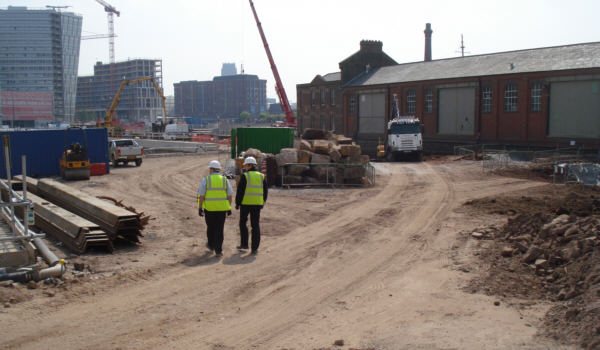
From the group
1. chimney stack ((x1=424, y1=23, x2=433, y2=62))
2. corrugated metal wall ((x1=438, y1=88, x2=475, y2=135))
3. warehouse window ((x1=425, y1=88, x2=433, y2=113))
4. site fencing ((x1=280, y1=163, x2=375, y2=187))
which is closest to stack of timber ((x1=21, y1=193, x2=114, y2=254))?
site fencing ((x1=280, y1=163, x2=375, y2=187))

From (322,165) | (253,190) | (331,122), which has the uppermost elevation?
(331,122)

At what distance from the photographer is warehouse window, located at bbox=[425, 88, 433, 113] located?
1942 inches

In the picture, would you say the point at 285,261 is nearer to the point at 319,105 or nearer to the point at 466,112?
the point at 466,112

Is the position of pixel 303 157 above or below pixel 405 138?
below

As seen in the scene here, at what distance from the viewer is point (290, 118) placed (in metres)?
61.2

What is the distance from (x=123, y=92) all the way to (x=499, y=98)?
142833 mm

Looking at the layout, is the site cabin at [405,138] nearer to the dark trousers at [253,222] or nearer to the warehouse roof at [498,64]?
the warehouse roof at [498,64]

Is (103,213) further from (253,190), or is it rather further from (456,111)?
(456,111)

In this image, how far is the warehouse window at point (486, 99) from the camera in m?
43.8

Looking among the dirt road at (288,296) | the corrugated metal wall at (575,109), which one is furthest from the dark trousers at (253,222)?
the corrugated metal wall at (575,109)

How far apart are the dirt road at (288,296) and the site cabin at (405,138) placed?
21734 mm

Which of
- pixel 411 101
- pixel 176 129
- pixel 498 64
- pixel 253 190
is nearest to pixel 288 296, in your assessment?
pixel 253 190

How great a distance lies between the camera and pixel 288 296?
799 centimetres

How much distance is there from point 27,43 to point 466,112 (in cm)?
12713
